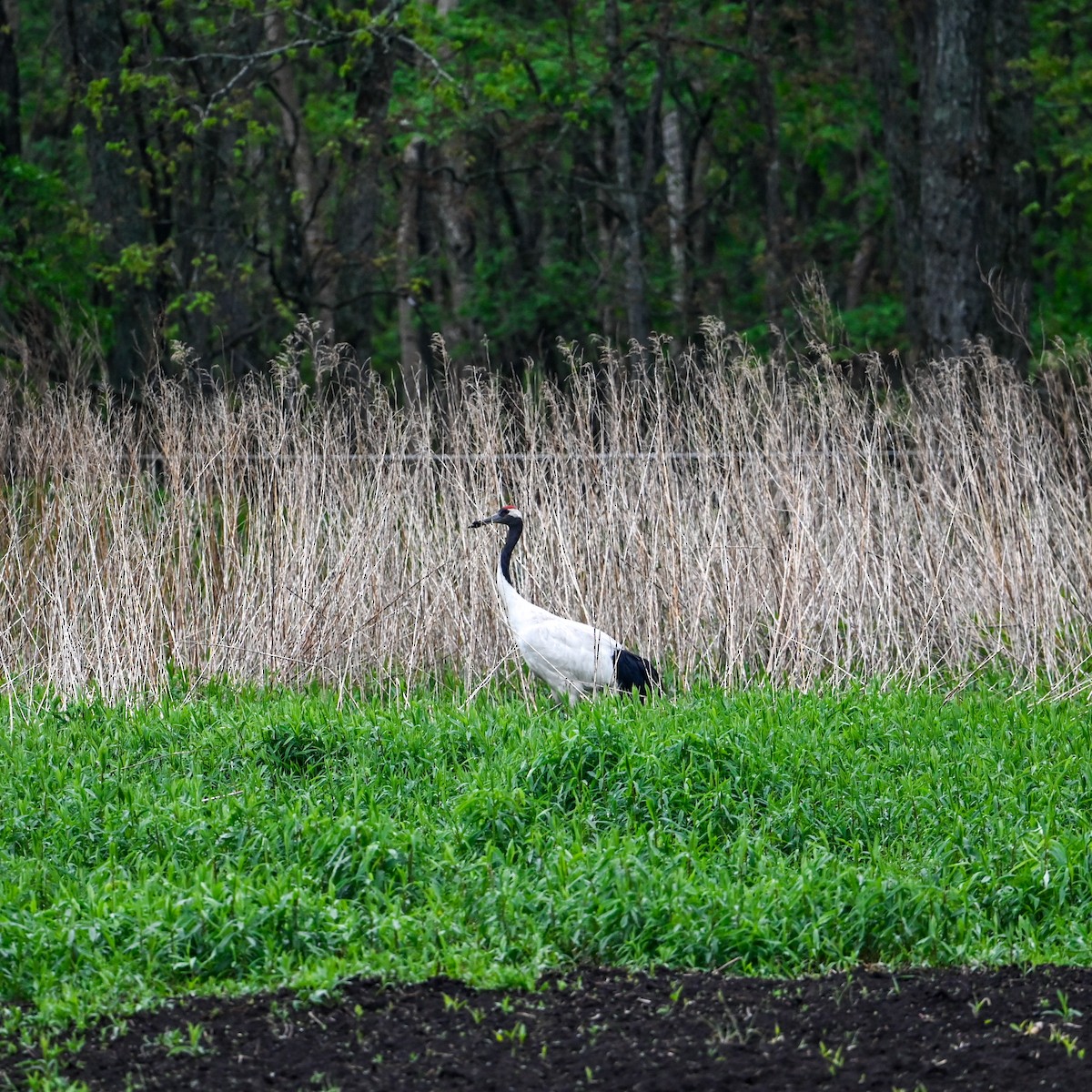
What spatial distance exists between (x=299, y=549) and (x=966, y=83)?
7.06 metres

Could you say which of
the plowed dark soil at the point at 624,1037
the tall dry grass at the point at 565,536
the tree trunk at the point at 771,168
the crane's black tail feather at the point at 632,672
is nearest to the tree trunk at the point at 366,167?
the tree trunk at the point at 771,168

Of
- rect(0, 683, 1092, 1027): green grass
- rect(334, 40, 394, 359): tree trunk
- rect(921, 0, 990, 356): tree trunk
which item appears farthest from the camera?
rect(334, 40, 394, 359): tree trunk

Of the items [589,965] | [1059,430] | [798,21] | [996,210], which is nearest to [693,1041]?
[589,965]

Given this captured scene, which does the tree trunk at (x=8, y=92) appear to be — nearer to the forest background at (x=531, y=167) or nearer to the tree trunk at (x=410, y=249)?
the forest background at (x=531, y=167)

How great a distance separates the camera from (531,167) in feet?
51.1

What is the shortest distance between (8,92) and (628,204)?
20.4ft

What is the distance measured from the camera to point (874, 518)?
714 centimetres

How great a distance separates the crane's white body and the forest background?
418 cm

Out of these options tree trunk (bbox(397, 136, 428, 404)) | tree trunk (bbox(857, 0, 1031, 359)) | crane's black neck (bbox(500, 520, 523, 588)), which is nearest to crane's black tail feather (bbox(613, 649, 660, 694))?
crane's black neck (bbox(500, 520, 523, 588))

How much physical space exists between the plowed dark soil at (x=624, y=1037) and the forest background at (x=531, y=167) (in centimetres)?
707

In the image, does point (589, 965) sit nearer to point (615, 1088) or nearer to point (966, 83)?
point (615, 1088)

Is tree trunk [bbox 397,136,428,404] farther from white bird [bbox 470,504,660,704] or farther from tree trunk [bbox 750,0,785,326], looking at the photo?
white bird [bbox 470,504,660,704]

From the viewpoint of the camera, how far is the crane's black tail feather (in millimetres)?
6035

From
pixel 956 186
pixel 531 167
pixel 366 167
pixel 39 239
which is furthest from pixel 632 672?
pixel 531 167
